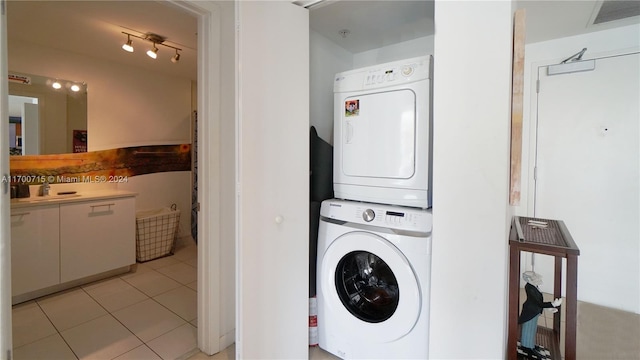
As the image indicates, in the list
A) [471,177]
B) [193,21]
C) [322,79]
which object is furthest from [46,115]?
[471,177]

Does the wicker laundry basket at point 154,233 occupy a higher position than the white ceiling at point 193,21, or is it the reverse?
the white ceiling at point 193,21

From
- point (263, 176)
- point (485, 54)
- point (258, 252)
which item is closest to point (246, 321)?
point (258, 252)

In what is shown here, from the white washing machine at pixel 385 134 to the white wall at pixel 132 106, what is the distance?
9.34 feet

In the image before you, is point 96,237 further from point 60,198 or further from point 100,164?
point 100,164

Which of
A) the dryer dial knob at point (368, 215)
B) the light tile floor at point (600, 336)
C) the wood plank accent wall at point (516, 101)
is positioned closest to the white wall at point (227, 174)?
the light tile floor at point (600, 336)

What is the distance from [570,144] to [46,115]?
4746mm

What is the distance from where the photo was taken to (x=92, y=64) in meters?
3.03

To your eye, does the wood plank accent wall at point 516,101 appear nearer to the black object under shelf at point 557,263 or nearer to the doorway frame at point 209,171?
the black object under shelf at point 557,263

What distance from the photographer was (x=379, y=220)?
151 cm

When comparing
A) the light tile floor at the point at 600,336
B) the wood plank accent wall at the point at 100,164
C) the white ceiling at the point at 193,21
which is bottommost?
the light tile floor at the point at 600,336

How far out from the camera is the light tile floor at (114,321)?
5.82 feet

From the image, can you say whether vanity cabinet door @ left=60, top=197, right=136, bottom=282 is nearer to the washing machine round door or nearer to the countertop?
the countertop

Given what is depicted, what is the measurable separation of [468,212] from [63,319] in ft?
9.29

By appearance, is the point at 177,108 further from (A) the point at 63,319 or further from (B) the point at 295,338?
(B) the point at 295,338
